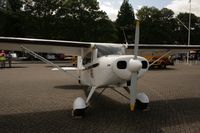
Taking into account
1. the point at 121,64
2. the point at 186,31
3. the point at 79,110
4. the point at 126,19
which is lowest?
the point at 79,110

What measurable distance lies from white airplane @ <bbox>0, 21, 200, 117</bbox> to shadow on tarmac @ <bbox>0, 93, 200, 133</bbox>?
0.39 m

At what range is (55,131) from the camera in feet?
22.5

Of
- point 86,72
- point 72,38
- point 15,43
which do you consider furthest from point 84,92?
point 72,38

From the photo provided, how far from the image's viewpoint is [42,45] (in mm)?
9398

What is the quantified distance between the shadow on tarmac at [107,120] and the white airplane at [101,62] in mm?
392

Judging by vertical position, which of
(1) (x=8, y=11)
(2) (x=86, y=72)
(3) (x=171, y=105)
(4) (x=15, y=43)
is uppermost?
(1) (x=8, y=11)

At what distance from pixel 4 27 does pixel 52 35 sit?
10.6m

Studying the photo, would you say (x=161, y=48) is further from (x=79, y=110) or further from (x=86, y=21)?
(x=86, y=21)

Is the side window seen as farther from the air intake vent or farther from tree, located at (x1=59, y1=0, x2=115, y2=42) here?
tree, located at (x1=59, y1=0, x2=115, y2=42)

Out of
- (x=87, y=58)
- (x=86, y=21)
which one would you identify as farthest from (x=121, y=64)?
(x=86, y=21)

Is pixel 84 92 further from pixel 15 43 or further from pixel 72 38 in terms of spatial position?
pixel 72 38

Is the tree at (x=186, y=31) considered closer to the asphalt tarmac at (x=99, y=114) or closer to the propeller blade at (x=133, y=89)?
the asphalt tarmac at (x=99, y=114)

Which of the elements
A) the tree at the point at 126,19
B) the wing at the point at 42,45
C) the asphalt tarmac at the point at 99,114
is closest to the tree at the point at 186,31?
the tree at the point at 126,19

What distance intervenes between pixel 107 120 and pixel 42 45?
10.4ft
